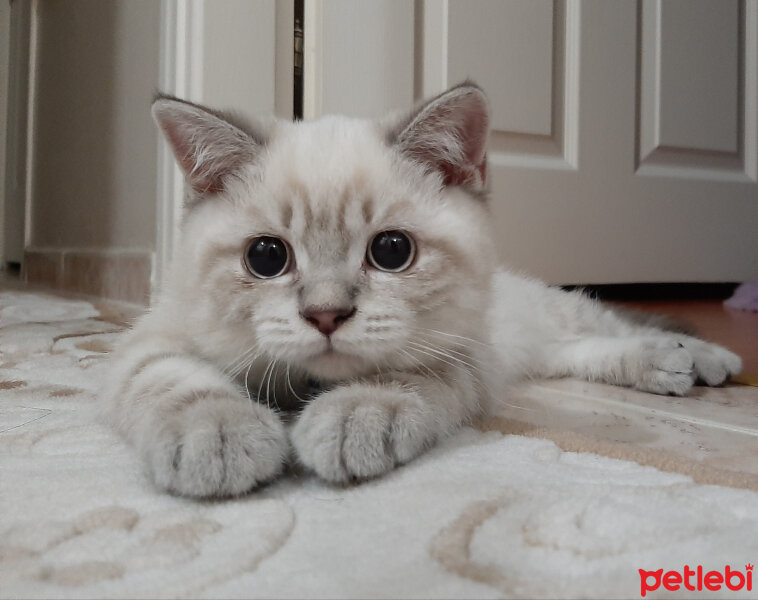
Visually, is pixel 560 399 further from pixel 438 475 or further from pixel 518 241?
pixel 518 241

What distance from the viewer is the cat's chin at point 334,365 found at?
92cm

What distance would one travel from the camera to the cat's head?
917 millimetres

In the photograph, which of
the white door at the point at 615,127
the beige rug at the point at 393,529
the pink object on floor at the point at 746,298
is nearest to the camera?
the beige rug at the point at 393,529

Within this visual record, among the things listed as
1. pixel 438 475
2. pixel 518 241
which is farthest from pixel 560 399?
pixel 518 241

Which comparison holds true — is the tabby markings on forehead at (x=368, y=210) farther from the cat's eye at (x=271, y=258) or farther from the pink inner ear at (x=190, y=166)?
the pink inner ear at (x=190, y=166)

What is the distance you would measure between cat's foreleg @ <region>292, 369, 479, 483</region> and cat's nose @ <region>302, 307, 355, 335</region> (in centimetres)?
9

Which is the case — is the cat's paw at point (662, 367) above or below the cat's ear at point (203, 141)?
below

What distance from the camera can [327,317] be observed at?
88 centimetres

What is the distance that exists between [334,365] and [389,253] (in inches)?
7.5

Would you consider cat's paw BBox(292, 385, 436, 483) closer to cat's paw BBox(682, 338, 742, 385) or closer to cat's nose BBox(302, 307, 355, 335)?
cat's nose BBox(302, 307, 355, 335)

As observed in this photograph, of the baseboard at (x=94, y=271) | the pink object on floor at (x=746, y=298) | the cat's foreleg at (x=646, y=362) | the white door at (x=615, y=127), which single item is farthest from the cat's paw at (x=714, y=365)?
the baseboard at (x=94, y=271)

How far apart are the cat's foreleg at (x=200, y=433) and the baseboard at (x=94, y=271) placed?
5.04 feet

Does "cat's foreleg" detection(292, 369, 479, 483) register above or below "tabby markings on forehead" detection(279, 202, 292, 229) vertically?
below

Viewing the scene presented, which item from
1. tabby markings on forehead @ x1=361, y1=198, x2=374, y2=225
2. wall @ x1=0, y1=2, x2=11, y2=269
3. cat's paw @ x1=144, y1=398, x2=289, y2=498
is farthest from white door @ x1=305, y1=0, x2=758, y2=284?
wall @ x1=0, y1=2, x2=11, y2=269
